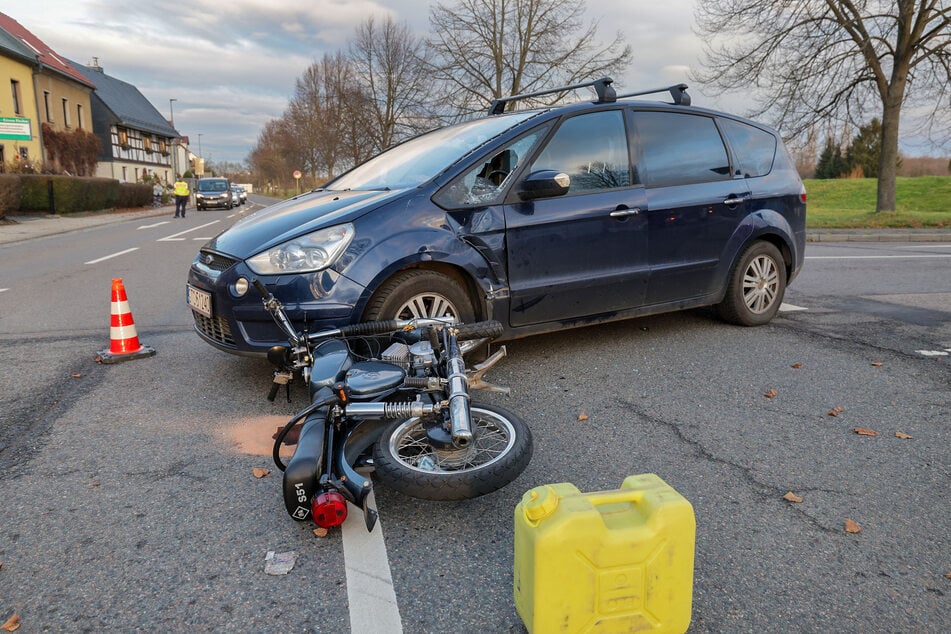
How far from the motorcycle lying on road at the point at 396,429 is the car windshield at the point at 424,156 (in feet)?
4.87

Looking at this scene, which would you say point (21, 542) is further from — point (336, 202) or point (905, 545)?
point (905, 545)

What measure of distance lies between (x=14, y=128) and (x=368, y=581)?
2484 cm

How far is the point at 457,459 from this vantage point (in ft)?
9.60

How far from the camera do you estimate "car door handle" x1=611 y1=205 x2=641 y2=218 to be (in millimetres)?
4887

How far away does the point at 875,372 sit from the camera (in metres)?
4.85


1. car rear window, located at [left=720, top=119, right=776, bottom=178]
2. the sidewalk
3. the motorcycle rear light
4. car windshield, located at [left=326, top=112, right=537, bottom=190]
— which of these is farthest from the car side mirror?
the sidewalk

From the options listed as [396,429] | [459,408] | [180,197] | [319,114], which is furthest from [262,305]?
[319,114]

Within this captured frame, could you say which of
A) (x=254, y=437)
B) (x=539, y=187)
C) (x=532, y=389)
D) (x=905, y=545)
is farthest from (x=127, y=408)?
(x=905, y=545)

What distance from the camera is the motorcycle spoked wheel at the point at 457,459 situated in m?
2.67

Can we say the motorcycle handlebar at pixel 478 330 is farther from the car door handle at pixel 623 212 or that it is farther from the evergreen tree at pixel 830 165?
the evergreen tree at pixel 830 165

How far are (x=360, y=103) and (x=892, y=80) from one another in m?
27.1

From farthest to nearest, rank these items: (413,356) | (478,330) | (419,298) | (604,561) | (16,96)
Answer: (16,96) → (419,298) → (478,330) → (413,356) → (604,561)

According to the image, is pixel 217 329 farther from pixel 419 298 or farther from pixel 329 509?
pixel 329 509

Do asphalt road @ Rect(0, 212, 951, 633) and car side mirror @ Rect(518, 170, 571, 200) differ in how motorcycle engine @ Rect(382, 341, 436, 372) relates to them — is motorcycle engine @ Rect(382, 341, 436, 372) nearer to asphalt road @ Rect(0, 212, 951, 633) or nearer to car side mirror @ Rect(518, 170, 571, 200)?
asphalt road @ Rect(0, 212, 951, 633)
